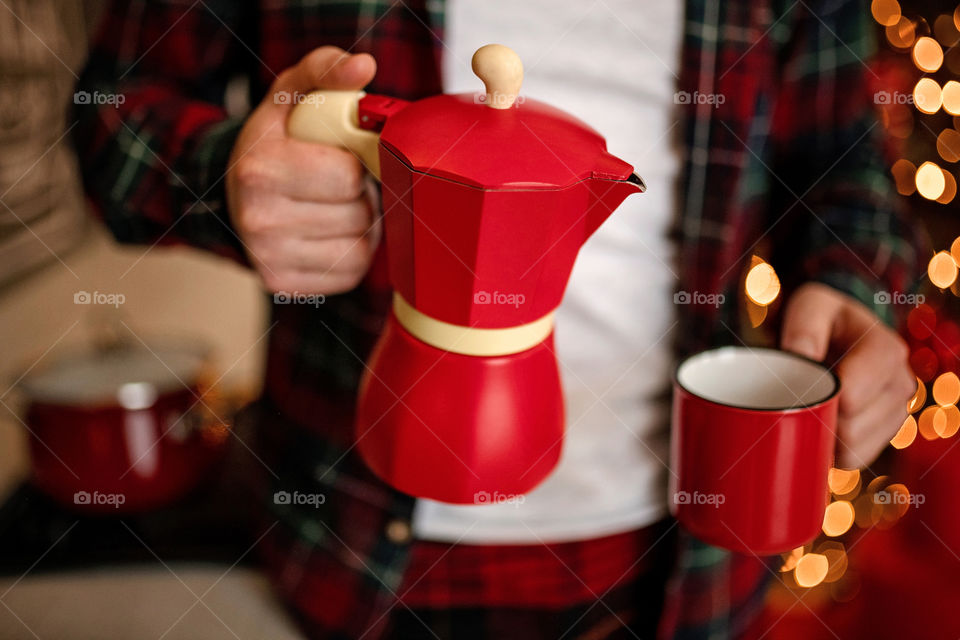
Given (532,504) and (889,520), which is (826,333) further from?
(889,520)

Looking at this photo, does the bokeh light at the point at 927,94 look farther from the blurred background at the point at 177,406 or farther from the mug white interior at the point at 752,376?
the mug white interior at the point at 752,376

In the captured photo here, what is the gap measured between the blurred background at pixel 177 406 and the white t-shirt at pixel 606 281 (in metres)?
0.22

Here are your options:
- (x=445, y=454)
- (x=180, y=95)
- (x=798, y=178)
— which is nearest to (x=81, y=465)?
(x=180, y=95)

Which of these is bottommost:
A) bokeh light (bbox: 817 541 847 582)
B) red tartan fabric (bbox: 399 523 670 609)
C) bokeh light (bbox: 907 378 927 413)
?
bokeh light (bbox: 817 541 847 582)

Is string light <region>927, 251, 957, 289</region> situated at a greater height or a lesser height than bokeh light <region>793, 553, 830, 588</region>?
greater

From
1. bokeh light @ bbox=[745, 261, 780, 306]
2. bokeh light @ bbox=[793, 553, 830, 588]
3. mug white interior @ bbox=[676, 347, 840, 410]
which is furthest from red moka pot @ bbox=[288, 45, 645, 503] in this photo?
bokeh light @ bbox=[793, 553, 830, 588]

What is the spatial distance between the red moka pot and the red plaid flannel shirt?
164 mm

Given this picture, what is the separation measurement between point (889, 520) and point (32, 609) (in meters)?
1.18

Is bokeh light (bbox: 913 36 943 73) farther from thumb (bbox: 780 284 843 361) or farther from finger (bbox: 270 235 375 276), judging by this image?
finger (bbox: 270 235 375 276)

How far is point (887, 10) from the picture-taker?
3.04ft

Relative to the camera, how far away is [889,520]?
1.13 meters

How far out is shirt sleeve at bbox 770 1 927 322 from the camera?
54 cm

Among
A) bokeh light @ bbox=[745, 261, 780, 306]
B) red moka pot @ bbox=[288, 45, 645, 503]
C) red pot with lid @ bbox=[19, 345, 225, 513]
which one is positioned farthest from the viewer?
bokeh light @ bbox=[745, 261, 780, 306]

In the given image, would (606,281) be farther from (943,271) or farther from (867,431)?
(943,271)
